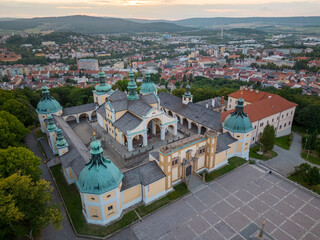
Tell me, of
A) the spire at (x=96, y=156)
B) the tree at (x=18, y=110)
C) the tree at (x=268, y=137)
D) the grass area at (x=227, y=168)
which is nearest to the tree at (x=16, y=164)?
the spire at (x=96, y=156)

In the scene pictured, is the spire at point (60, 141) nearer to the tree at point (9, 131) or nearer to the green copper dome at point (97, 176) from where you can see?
the tree at point (9, 131)

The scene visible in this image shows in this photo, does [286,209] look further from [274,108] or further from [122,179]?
[274,108]

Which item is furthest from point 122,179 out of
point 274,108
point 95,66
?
point 95,66

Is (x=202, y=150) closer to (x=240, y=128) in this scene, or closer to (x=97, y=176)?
(x=240, y=128)

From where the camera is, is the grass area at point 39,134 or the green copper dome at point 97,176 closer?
the green copper dome at point 97,176

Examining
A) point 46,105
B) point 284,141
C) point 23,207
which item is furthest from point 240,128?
point 46,105
